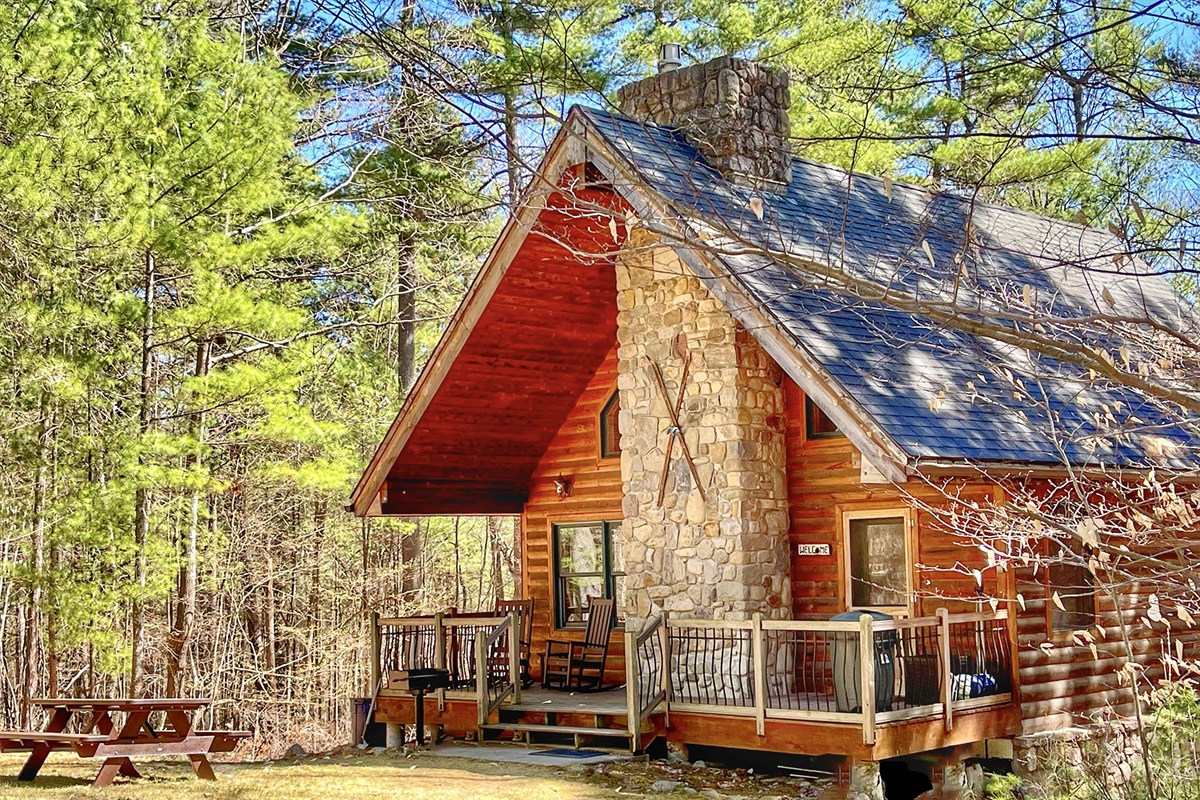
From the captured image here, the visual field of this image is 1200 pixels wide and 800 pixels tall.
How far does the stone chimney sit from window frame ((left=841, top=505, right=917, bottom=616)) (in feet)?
11.8

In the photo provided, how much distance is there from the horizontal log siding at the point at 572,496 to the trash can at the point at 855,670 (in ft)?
15.8

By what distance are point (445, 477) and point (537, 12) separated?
841 cm

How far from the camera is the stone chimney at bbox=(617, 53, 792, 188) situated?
13969 mm

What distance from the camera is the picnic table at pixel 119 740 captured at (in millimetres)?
10406

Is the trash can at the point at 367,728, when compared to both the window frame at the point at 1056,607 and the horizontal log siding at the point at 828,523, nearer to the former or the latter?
the horizontal log siding at the point at 828,523

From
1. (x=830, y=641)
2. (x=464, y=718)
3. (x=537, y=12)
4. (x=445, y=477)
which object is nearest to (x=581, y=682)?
(x=464, y=718)

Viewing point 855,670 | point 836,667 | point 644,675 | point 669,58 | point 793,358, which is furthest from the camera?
point 669,58

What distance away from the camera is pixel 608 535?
1575 centimetres

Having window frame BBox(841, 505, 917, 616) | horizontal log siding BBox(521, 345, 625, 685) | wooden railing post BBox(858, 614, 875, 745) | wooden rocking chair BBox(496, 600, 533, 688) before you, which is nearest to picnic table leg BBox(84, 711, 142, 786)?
wooden rocking chair BBox(496, 600, 533, 688)

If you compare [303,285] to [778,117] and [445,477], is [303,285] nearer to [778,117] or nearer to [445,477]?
[445,477]

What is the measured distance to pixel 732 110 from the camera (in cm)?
1402

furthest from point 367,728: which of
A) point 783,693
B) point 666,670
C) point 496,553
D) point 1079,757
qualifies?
point 496,553

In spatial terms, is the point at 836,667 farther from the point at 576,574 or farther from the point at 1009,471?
the point at 576,574

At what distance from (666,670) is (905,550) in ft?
8.54
